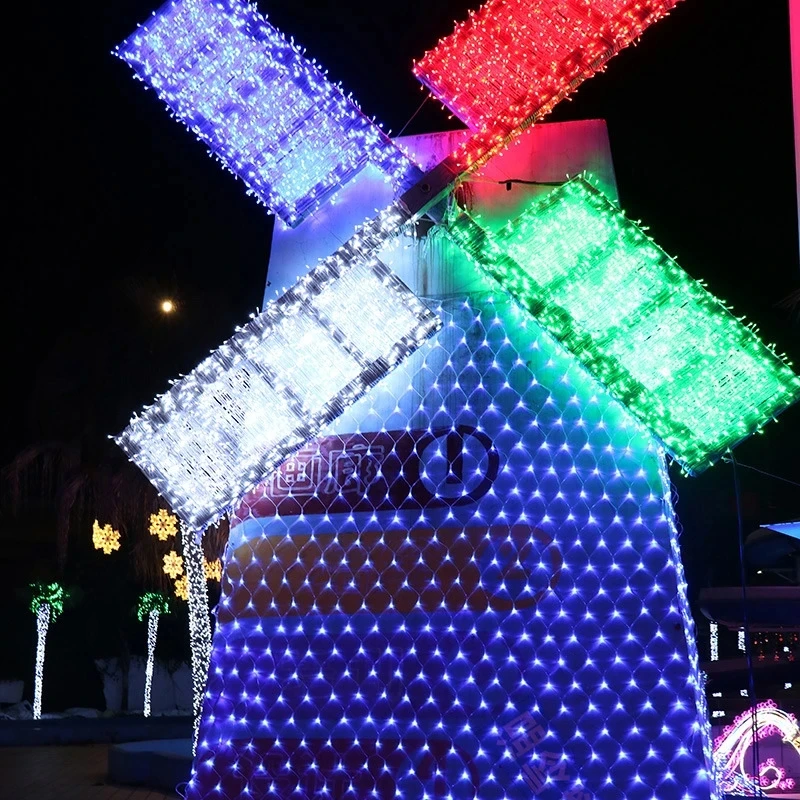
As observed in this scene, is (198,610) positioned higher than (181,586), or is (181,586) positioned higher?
(181,586)

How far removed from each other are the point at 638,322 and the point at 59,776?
27.7 feet

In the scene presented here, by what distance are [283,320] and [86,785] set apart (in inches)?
258

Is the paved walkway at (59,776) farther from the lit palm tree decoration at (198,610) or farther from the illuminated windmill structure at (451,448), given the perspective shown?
the illuminated windmill structure at (451,448)

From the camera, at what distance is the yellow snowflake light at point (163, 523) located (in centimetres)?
1059

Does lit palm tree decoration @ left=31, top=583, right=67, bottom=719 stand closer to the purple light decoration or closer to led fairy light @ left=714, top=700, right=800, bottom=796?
led fairy light @ left=714, top=700, right=800, bottom=796

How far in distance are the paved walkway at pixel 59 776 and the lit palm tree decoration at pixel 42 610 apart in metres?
4.02

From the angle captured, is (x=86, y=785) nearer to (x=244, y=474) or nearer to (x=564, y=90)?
(x=244, y=474)

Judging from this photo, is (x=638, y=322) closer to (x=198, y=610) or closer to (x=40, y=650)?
(x=198, y=610)

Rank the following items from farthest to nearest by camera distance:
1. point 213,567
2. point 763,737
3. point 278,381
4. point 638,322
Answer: point 213,567 → point 763,737 → point 278,381 → point 638,322

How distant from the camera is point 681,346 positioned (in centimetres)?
409

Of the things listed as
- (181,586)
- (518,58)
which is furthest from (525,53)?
(181,586)

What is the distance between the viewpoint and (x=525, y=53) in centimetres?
443

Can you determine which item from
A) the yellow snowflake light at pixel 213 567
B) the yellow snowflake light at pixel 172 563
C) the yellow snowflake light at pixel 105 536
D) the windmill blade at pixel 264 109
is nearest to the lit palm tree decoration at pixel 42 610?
the yellow snowflake light at pixel 105 536

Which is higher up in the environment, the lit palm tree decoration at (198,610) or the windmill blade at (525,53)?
the windmill blade at (525,53)
